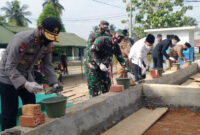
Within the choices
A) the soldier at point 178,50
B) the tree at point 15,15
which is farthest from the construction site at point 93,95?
the tree at point 15,15

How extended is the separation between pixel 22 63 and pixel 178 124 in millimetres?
2121

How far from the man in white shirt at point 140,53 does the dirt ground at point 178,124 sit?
1311 mm

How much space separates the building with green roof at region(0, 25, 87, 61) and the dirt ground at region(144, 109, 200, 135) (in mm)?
13084

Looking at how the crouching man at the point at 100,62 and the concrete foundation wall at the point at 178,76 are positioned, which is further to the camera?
the concrete foundation wall at the point at 178,76

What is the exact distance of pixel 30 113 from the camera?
178 cm

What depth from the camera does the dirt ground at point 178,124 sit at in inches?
107

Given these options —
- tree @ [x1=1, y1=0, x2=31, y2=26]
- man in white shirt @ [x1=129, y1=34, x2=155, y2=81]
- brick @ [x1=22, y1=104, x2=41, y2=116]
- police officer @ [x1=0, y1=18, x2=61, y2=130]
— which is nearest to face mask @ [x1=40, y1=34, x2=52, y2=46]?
police officer @ [x1=0, y1=18, x2=61, y2=130]

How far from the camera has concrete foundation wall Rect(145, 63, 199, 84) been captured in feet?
15.7

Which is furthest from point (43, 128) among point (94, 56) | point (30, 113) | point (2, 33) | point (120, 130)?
point (2, 33)

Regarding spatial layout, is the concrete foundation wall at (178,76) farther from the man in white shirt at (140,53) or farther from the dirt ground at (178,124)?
the dirt ground at (178,124)

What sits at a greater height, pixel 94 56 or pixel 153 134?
pixel 94 56

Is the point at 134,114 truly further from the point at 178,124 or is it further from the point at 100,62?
the point at 100,62

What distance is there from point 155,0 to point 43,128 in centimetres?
1993

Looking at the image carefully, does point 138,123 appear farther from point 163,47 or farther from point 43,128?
point 163,47
